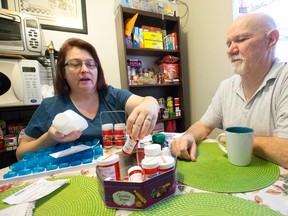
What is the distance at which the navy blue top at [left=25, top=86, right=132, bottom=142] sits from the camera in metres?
0.93

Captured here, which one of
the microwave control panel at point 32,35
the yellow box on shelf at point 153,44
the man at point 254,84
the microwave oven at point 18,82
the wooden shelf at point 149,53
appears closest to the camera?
the man at point 254,84

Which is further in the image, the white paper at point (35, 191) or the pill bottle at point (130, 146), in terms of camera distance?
the pill bottle at point (130, 146)

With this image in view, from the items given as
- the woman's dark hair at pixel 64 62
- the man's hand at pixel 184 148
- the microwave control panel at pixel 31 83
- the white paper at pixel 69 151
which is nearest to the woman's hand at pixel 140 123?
the man's hand at pixel 184 148

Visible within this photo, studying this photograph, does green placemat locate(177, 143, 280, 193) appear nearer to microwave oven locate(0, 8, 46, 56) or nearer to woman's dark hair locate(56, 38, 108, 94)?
woman's dark hair locate(56, 38, 108, 94)

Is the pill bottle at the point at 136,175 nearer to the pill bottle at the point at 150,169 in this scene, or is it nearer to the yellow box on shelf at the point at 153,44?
the pill bottle at the point at 150,169

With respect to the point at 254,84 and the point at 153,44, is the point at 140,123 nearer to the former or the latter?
the point at 254,84

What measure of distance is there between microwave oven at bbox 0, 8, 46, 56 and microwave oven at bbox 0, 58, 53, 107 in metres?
0.14

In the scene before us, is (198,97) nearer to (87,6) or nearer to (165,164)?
(87,6)

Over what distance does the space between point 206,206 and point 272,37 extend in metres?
0.86

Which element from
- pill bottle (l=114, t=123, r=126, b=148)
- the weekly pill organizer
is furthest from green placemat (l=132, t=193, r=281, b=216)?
pill bottle (l=114, t=123, r=126, b=148)

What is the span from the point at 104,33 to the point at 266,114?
5.43ft

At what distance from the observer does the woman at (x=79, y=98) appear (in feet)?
3.08

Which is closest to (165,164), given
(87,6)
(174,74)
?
(174,74)

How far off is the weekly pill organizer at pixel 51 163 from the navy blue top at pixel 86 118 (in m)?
0.24
